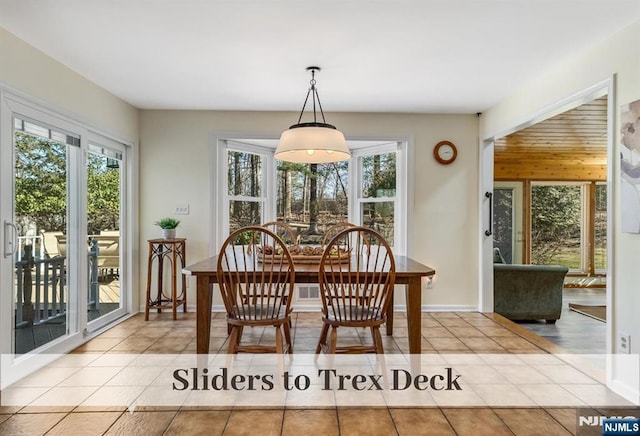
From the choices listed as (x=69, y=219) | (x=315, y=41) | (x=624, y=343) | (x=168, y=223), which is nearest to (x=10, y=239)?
(x=69, y=219)

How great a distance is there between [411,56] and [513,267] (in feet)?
9.47

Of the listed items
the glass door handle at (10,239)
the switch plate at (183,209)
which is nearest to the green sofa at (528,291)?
the switch plate at (183,209)

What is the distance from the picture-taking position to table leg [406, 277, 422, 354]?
262cm

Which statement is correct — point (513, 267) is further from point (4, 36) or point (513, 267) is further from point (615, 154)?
point (4, 36)

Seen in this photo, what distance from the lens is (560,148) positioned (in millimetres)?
6281

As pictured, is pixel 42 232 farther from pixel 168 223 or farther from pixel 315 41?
pixel 315 41

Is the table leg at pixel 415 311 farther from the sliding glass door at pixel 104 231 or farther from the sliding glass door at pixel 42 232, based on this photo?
the sliding glass door at pixel 104 231

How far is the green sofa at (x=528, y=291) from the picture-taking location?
4551 millimetres

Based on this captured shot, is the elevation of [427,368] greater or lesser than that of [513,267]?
lesser

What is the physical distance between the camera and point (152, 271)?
15.0 feet

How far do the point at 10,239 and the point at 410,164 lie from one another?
3.73m

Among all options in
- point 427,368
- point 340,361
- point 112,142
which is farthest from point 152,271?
point 427,368

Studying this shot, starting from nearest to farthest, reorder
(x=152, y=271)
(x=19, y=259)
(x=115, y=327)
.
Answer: (x=19, y=259)
(x=115, y=327)
(x=152, y=271)

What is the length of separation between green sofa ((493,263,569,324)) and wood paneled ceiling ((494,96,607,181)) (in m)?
1.72
